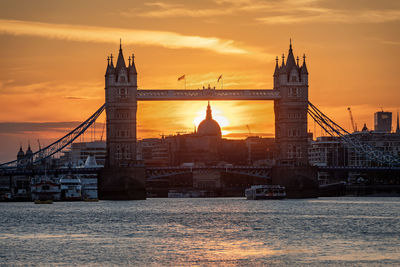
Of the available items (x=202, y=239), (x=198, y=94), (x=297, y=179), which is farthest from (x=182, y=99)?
(x=202, y=239)

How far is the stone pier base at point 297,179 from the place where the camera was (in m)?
157

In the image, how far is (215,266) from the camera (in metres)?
55.4

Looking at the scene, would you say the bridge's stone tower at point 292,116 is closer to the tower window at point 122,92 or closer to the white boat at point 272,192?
the white boat at point 272,192

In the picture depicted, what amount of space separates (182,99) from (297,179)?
76.5 feet

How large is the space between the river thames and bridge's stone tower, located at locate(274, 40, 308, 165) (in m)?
53.5

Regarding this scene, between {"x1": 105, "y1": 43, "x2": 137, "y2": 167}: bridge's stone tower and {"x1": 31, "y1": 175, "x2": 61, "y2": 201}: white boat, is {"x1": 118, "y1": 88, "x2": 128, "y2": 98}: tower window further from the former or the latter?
{"x1": 31, "y1": 175, "x2": 61, "y2": 201}: white boat

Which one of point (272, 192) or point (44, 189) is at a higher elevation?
point (44, 189)

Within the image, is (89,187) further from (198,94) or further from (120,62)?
(198,94)

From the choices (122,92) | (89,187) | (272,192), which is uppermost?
(122,92)

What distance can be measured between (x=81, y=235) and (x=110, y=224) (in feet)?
44.0

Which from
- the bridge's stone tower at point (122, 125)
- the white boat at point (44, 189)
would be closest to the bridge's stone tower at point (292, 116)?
the bridge's stone tower at point (122, 125)

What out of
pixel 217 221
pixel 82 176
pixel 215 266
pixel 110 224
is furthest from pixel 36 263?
pixel 82 176

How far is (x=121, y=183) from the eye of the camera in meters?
151

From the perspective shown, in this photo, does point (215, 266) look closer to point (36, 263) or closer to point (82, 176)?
point (36, 263)
